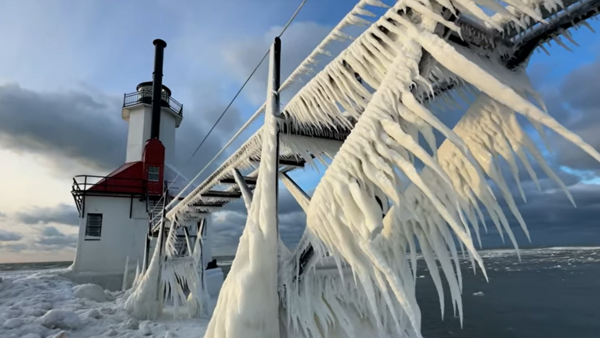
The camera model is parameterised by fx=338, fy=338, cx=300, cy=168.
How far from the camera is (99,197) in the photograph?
19.3 m

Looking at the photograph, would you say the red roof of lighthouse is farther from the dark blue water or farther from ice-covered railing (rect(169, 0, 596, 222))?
ice-covered railing (rect(169, 0, 596, 222))

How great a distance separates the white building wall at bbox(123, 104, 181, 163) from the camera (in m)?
23.6

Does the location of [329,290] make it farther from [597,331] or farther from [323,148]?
[597,331]

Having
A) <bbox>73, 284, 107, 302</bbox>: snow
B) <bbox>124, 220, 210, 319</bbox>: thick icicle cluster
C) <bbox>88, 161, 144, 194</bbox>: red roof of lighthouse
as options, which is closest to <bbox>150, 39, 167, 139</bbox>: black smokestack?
<bbox>88, 161, 144, 194</bbox>: red roof of lighthouse

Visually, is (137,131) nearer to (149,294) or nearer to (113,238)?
(113,238)

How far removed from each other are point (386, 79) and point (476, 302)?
22.1m

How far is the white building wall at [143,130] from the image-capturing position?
2362 cm

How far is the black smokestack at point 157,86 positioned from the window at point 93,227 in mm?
6591

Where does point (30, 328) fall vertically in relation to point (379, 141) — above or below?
below

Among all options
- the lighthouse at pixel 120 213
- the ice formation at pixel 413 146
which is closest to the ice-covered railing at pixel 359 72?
the ice formation at pixel 413 146

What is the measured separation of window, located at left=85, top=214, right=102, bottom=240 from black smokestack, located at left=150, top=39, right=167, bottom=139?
6591mm

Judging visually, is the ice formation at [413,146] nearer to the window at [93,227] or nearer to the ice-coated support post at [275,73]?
the ice-coated support post at [275,73]

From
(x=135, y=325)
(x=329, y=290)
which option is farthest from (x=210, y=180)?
(x=135, y=325)

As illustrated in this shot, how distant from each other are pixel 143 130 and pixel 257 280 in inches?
925
